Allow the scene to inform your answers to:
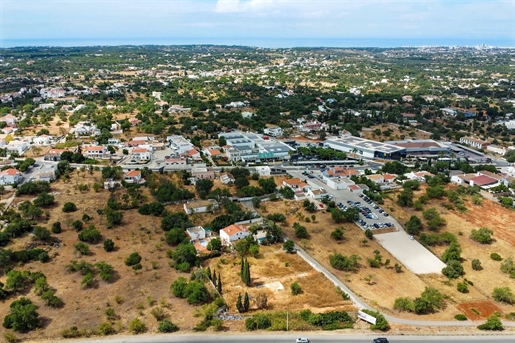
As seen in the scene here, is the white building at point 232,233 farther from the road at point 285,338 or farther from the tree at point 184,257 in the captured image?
the road at point 285,338

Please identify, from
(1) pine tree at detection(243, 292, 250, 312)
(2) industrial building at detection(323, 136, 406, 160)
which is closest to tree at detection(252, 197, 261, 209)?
(1) pine tree at detection(243, 292, 250, 312)

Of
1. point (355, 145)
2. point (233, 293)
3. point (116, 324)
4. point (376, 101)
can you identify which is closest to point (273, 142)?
point (355, 145)

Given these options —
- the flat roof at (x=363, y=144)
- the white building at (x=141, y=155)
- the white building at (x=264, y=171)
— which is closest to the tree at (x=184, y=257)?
the white building at (x=264, y=171)

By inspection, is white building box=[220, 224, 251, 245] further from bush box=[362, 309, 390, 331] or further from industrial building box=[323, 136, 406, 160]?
industrial building box=[323, 136, 406, 160]

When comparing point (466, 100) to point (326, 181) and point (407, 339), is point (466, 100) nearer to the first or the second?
point (326, 181)

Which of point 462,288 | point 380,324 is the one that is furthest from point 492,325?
point 380,324

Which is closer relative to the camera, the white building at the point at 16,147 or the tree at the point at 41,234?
the tree at the point at 41,234
